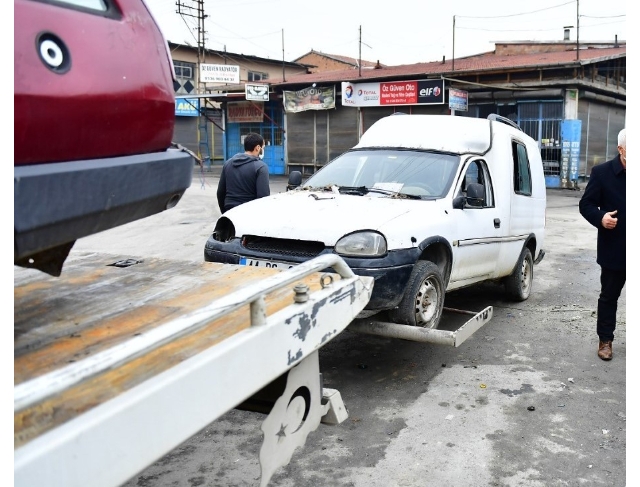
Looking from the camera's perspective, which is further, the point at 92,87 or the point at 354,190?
the point at 354,190

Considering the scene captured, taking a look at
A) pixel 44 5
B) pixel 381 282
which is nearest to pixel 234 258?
pixel 381 282

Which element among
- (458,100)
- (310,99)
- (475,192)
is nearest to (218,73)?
(310,99)

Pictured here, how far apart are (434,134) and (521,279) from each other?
202cm

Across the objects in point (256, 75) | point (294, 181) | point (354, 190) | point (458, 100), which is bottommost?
point (354, 190)

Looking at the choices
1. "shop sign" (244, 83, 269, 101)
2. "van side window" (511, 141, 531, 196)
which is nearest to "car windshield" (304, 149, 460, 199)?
"van side window" (511, 141, 531, 196)

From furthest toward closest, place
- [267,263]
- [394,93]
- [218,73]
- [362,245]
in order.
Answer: [218,73] < [394,93] < [267,263] < [362,245]

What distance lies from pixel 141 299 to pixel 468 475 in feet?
7.00

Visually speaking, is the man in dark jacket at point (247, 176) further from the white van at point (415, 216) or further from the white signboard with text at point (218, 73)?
the white signboard with text at point (218, 73)

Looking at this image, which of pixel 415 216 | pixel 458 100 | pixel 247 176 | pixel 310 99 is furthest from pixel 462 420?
pixel 310 99

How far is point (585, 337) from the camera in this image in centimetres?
618

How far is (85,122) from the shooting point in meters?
1.97

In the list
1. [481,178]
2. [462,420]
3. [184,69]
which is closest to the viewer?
[462,420]

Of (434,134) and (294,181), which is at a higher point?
(434,134)

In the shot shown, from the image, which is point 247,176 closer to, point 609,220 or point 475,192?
point 475,192
